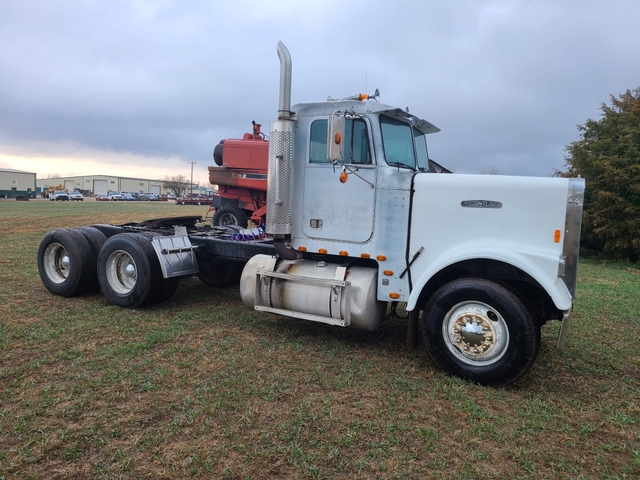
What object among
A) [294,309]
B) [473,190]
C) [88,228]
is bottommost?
[294,309]

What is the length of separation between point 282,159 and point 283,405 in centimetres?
274

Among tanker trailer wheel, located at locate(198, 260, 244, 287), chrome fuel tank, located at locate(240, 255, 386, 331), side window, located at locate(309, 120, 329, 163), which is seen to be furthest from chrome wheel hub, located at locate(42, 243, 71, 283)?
side window, located at locate(309, 120, 329, 163)

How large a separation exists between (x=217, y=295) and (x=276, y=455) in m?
4.76

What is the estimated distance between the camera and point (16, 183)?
242 ft

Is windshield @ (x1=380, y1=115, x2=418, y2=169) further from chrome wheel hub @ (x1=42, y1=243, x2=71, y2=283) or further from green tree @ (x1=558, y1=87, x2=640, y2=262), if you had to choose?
green tree @ (x1=558, y1=87, x2=640, y2=262)

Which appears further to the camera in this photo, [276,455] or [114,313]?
[114,313]

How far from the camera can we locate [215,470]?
9.66 feet

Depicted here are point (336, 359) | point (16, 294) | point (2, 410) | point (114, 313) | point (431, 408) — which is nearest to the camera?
point (2, 410)

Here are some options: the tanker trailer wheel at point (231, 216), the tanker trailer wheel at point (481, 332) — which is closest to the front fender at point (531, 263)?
the tanker trailer wheel at point (481, 332)

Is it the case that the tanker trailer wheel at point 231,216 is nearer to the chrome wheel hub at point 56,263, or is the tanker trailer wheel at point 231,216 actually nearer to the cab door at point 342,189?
the chrome wheel hub at point 56,263

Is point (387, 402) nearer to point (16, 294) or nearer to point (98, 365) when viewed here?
point (98, 365)

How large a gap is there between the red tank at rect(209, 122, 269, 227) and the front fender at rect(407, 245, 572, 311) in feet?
30.5

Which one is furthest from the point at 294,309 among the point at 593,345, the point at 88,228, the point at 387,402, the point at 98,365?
the point at 88,228

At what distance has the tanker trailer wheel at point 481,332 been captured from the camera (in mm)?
4137
